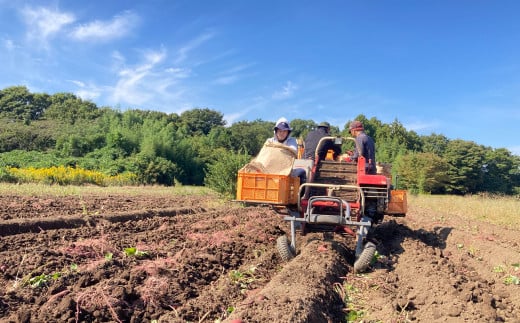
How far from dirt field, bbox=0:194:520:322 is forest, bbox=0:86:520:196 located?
10019mm

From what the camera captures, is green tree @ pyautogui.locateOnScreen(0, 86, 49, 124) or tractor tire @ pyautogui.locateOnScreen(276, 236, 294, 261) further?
green tree @ pyautogui.locateOnScreen(0, 86, 49, 124)

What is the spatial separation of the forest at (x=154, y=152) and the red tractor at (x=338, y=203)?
31.1 feet

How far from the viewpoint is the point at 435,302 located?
4.83m

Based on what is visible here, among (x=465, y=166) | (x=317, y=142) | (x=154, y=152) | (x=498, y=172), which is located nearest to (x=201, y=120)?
(x=154, y=152)

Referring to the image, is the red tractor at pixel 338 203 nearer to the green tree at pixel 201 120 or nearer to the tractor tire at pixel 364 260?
the tractor tire at pixel 364 260

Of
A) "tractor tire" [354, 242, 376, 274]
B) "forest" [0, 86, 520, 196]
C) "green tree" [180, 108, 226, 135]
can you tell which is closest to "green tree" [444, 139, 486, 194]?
"forest" [0, 86, 520, 196]

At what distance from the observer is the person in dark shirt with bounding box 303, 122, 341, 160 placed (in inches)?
340

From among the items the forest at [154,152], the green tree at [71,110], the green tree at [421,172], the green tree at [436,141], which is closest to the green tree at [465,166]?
the forest at [154,152]

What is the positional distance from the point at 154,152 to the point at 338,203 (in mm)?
33475

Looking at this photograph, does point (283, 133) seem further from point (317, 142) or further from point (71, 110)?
point (71, 110)

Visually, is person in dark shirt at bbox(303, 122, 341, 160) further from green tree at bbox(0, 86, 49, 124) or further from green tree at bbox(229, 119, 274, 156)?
green tree at bbox(0, 86, 49, 124)

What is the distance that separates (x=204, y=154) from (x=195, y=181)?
196 inches

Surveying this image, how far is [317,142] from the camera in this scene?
28.6 ft

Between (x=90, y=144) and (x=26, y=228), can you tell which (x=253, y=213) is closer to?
(x=26, y=228)
